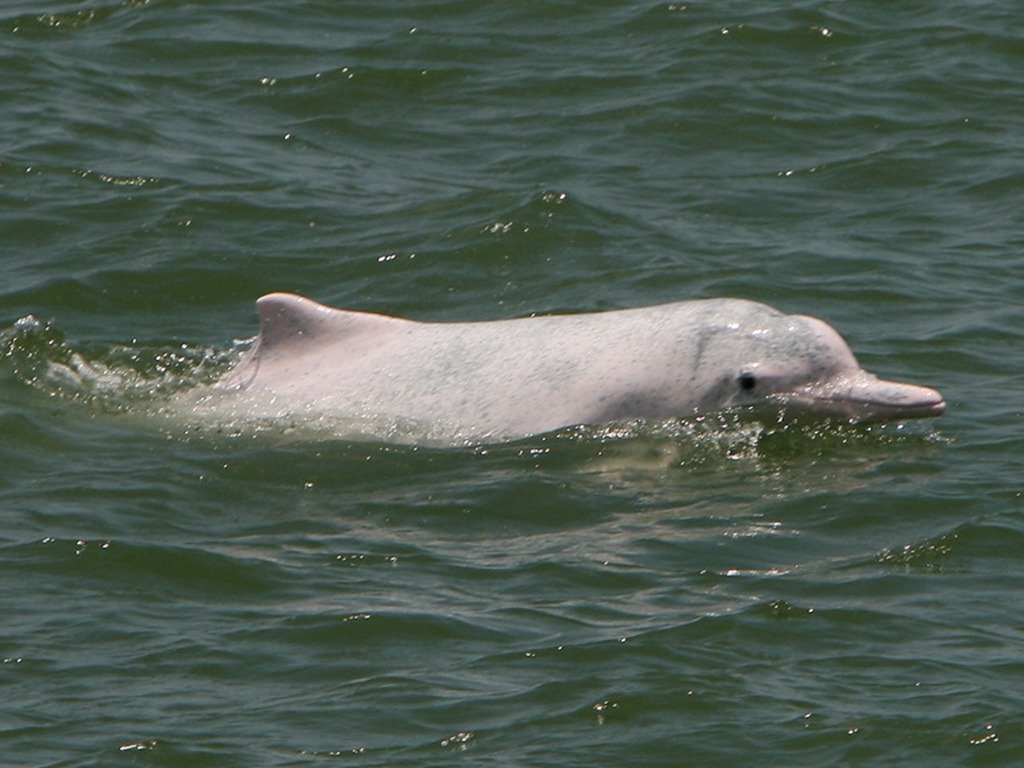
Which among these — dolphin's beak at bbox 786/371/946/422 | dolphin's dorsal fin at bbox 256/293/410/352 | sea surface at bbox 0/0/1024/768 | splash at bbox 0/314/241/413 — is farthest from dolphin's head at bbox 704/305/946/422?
splash at bbox 0/314/241/413

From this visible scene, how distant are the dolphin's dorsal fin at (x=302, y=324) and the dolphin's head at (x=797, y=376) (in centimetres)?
224

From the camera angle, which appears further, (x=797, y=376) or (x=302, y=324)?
(x=302, y=324)

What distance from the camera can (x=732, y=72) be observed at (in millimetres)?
20297

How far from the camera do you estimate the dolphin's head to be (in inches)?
508

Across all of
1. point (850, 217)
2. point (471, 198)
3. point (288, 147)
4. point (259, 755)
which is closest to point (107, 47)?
point (288, 147)

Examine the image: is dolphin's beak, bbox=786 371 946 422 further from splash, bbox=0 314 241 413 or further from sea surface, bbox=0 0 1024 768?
splash, bbox=0 314 241 413

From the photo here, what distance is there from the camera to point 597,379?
1298cm

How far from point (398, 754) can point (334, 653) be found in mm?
1064

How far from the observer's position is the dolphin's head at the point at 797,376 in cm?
1291

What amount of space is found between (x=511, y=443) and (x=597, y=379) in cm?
64

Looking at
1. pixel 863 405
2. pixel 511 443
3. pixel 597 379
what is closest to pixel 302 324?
pixel 511 443

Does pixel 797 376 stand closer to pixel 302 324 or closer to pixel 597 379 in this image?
pixel 597 379

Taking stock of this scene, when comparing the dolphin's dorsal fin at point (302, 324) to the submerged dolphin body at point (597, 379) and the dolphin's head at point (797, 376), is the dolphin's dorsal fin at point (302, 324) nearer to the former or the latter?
the submerged dolphin body at point (597, 379)

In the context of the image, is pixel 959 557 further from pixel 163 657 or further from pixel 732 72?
pixel 732 72
